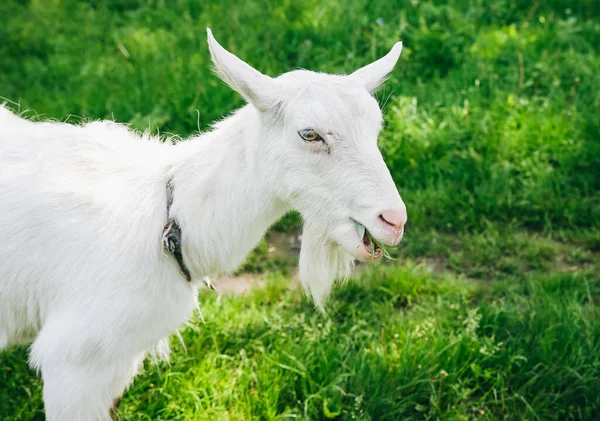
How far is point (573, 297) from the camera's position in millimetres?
3807

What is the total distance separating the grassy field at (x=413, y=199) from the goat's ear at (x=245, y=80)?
570 millimetres

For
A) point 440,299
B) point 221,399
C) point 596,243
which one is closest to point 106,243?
point 221,399

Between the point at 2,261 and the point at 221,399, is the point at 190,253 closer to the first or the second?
the point at 2,261

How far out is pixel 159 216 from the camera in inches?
106

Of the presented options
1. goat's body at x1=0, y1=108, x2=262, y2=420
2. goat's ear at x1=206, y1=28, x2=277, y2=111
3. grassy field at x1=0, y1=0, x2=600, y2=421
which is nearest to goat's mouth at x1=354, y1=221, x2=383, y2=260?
goat's ear at x1=206, y1=28, x2=277, y2=111

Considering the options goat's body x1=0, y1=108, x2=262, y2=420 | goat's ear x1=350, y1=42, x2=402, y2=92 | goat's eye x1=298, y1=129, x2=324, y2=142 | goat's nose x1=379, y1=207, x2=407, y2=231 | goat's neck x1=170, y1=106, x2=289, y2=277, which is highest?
goat's ear x1=350, y1=42, x2=402, y2=92

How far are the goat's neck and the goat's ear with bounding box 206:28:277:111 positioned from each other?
0.11 metres

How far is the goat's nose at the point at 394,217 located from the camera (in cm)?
231

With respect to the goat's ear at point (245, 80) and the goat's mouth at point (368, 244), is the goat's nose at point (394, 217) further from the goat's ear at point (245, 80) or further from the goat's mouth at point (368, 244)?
the goat's ear at point (245, 80)

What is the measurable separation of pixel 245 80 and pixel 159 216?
618 millimetres

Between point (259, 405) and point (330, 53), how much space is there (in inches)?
118

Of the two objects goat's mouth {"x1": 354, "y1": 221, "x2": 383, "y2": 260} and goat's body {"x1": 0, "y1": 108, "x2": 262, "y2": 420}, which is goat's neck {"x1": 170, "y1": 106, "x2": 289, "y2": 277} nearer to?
goat's body {"x1": 0, "y1": 108, "x2": 262, "y2": 420}

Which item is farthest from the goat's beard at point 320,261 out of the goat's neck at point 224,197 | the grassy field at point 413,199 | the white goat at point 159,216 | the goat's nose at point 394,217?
the grassy field at point 413,199

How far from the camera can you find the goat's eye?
7.86 feet
